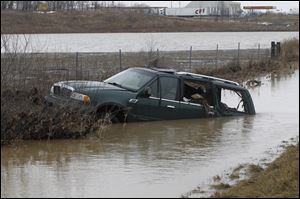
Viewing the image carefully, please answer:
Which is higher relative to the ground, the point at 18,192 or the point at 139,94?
the point at 139,94

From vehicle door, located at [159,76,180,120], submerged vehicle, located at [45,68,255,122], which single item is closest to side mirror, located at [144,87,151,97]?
submerged vehicle, located at [45,68,255,122]

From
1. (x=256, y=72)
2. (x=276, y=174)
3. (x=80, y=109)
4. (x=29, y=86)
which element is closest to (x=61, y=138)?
(x=80, y=109)

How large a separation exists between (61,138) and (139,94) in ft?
8.88

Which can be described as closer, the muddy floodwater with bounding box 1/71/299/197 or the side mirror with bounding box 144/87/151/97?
the muddy floodwater with bounding box 1/71/299/197

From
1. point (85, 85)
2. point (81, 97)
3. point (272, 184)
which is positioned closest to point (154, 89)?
point (85, 85)

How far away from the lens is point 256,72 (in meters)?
30.4

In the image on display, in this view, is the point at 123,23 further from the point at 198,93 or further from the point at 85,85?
the point at 85,85

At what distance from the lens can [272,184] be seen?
7938mm

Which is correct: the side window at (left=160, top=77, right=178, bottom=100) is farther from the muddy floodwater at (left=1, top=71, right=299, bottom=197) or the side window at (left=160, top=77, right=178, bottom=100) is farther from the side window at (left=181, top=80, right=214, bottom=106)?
the muddy floodwater at (left=1, top=71, right=299, bottom=197)

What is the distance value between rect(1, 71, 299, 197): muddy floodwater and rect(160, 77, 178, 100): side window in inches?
26.3

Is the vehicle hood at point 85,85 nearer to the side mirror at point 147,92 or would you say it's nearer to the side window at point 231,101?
the side mirror at point 147,92

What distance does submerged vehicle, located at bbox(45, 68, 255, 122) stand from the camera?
13438 millimetres

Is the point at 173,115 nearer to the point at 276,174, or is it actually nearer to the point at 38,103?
the point at 38,103

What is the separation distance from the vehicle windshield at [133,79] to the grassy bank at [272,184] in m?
5.57
